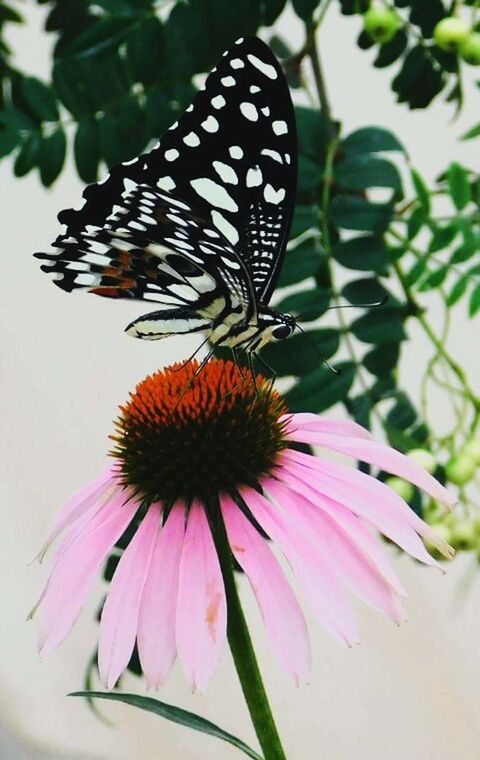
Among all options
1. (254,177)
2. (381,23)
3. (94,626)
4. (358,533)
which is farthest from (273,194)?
(94,626)

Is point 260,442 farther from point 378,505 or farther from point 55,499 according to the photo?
point 55,499

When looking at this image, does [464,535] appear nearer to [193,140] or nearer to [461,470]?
[461,470]

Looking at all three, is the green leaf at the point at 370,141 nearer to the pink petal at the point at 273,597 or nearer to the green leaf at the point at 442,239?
the green leaf at the point at 442,239

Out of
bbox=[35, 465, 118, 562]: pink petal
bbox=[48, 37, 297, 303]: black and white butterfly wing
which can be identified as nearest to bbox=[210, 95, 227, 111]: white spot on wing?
bbox=[48, 37, 297, 303]: black and white butterfly wing

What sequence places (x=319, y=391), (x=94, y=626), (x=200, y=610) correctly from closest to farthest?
(x=200, y=610) < (x=319, y=391) < (x=94, y=626)

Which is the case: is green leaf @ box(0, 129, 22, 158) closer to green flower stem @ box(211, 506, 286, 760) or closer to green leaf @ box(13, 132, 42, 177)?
green leaf @ box(13, 132, 42, 177)

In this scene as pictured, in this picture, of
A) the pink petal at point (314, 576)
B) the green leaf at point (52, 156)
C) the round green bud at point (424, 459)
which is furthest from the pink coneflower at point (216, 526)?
the green leaf at point (52, 156)
